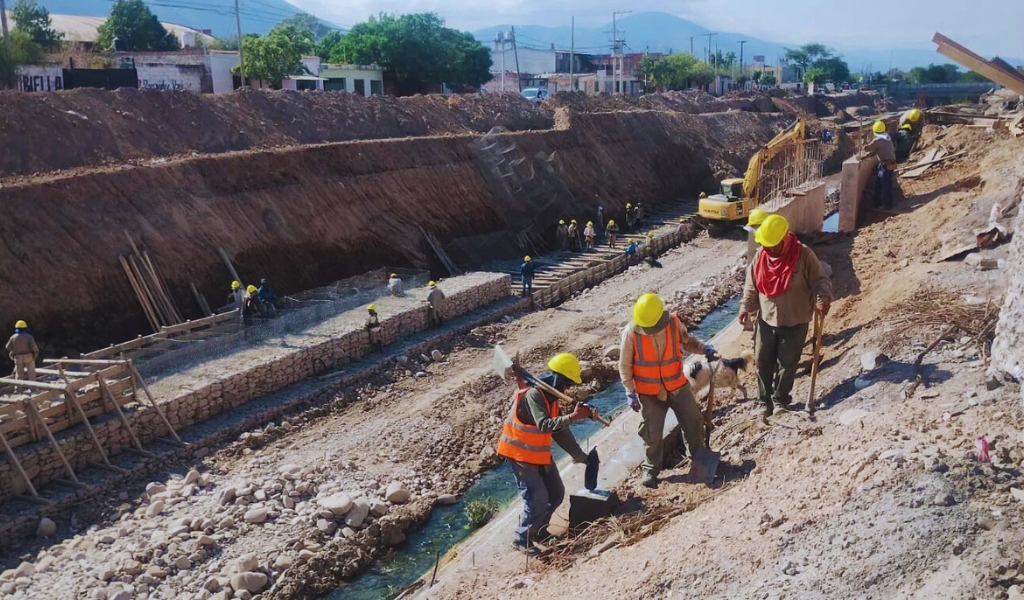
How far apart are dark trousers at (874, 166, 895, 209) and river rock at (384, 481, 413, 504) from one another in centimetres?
1238

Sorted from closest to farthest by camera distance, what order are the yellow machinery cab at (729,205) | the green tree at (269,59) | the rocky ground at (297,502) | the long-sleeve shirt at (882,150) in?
the rocky ground at (297,502) < the long-sleeve shirt at (882,150) < the yellow machinery cab at (729,205) < the green tree at (269,59)

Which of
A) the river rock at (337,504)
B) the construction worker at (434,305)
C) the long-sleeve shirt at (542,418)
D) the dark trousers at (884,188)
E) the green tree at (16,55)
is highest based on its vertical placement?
the green tree at (16,55)

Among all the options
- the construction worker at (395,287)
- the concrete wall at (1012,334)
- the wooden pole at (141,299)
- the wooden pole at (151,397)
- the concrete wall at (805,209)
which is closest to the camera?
the concrete wall at (1012,334)

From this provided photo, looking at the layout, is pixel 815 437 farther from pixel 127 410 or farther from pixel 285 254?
pixel 285 254

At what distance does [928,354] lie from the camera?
7730 mm

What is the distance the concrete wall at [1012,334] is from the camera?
614 cm

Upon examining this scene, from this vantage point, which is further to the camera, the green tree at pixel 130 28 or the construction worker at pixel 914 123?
the green tree at pixel 130 28

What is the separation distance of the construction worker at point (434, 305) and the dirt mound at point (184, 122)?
28.3 feet

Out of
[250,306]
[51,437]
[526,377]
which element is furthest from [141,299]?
[526,377]

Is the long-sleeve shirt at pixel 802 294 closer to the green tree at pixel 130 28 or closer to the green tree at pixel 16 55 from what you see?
the green tree at pixel 16 55

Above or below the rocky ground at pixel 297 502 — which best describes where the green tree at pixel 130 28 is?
above

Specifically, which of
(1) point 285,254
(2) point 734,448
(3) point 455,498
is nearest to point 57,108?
(1) point 285,254

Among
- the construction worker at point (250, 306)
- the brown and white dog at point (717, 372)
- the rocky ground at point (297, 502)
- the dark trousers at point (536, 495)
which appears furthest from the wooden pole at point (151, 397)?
the brown and white dog at point (717, 372)

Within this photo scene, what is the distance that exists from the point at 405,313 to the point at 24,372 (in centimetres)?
697
